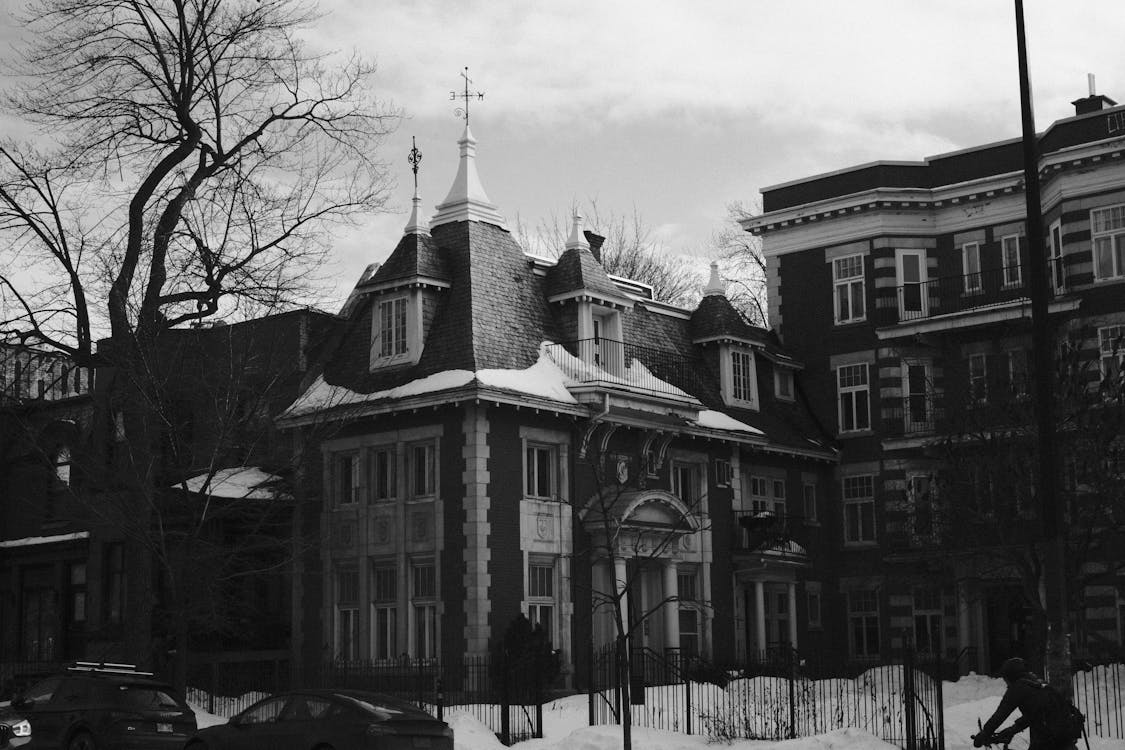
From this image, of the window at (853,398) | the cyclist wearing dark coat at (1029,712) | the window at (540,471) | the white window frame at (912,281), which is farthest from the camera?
the window at (853,398)

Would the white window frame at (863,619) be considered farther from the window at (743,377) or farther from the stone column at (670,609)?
the stone column at (670,609)

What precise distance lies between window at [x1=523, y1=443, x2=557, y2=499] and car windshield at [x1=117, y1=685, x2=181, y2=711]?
1217cm

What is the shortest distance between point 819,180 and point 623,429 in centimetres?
1227

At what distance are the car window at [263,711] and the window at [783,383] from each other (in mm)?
25291

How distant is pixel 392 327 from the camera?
34.6 m

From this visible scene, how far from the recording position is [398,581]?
32531 mm

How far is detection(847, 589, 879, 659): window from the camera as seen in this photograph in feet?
134

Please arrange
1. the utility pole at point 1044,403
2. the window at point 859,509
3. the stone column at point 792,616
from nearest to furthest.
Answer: the utility pole at point 1044,403, the stone column at point 792,616, the window at point 859,509

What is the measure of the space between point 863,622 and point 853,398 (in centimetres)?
638

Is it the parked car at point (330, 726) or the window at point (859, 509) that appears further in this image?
the window at point (859, 509)

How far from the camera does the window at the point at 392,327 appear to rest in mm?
34344

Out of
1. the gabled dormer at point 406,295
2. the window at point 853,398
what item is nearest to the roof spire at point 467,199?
the gabled dormer at point 406,295

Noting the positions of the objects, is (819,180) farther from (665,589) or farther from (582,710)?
(582,710)

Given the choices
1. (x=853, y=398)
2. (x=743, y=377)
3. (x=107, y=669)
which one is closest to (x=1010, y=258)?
(x=853, y=398)
